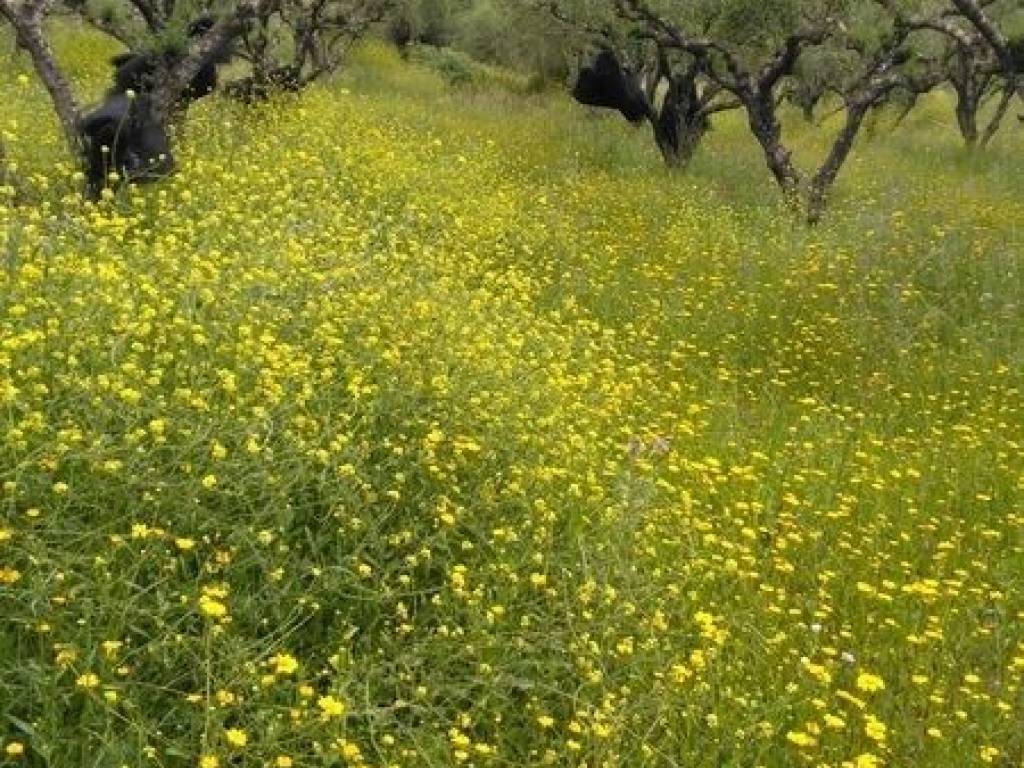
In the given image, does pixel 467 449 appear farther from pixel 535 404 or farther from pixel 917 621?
pixel 917 621

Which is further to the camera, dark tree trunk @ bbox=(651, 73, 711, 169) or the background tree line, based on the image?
dark tree trunk @ bbox=(651, 73, 711, 169)

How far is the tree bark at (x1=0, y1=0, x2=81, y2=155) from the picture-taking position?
37.3ft

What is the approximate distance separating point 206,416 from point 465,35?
137 ft

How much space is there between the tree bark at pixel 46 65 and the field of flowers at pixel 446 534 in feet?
7.81

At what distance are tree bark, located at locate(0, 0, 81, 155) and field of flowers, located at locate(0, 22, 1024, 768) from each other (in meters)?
2.38

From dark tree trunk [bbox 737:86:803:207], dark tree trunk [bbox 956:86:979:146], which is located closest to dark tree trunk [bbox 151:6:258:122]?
dark tree trunk [bbox 737:86:803:207]

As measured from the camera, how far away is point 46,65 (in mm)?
11508

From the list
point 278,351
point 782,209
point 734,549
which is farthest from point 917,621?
point 782,209

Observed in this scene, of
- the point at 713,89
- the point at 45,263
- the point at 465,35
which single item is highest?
the point at 45,263

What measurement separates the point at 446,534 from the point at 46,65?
887 cm

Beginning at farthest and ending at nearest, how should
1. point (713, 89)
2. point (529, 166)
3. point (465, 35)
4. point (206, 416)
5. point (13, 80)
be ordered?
point (465, 35) → point (713, 89) → point (13, 80) → point (529, 166) → point (206, 416)

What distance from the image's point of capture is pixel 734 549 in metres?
5.90

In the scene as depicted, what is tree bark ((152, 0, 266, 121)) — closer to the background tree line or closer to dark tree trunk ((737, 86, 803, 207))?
the background tree line

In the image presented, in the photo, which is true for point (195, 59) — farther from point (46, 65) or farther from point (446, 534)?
point (446, 534)
